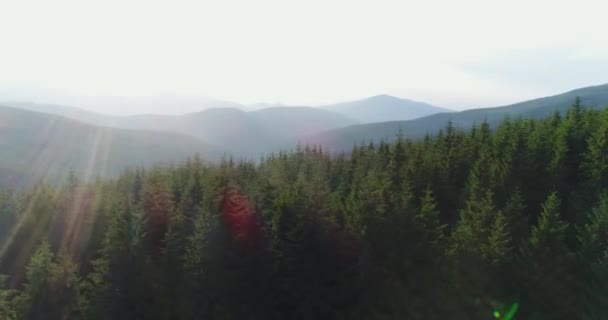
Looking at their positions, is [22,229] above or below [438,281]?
below

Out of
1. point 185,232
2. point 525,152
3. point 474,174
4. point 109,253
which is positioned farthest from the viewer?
point 525,152

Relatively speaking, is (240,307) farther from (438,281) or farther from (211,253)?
(438,281)

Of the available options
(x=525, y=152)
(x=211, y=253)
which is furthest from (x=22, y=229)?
(x=525, y=152)

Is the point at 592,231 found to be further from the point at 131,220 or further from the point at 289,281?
the point at 131,220

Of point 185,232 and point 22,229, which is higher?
point 185,232

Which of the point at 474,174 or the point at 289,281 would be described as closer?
the point at 289,281

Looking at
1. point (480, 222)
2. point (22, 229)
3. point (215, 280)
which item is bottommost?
point (22, 229)

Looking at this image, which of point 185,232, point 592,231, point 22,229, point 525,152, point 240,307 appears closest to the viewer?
point 592,231

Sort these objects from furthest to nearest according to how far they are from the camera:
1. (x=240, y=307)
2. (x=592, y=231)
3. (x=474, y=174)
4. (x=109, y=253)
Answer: (x=474, y=174)
(x=109, y=253)
(x=240, y=307)
(x=592, y=231)

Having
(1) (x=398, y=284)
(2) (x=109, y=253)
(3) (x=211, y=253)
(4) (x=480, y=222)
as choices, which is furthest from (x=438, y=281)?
(2) (x=109, y=253)
